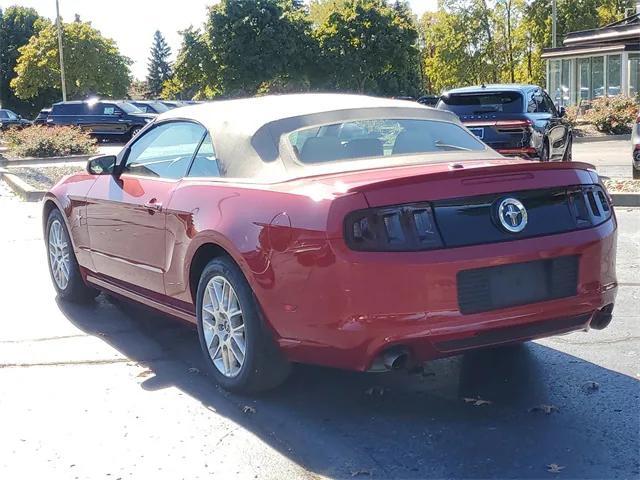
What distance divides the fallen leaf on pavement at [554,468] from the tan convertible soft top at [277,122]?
172cm

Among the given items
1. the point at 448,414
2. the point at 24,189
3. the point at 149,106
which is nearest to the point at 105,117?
the point at 149,106

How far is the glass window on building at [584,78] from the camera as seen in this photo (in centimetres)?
3794

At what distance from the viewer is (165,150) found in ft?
18.9

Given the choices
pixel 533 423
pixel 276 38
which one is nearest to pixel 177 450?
pixel 533 423

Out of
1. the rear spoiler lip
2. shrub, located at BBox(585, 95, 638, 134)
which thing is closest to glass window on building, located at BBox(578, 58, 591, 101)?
shrub, located at BBox(585, 95, 638, 134)

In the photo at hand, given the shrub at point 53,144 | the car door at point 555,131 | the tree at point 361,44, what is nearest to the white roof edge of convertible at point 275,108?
the car door at point 555,131

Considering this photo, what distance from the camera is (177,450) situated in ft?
13.0

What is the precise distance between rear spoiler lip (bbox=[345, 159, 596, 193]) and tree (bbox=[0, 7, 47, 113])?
6938 cm

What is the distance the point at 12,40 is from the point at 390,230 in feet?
239

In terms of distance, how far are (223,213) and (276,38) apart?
42611 millimetres

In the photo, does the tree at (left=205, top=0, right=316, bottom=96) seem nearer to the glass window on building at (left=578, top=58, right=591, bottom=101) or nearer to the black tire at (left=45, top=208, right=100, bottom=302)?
the glass window on building at (left=578, top=58, right=591, bottom=101)

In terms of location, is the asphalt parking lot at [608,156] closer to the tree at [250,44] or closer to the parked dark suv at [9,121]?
the tree at [250,44]

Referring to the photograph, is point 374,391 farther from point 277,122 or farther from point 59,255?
point 59,255

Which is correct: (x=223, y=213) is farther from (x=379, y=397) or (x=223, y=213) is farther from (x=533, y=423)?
(x=533, y=423)
